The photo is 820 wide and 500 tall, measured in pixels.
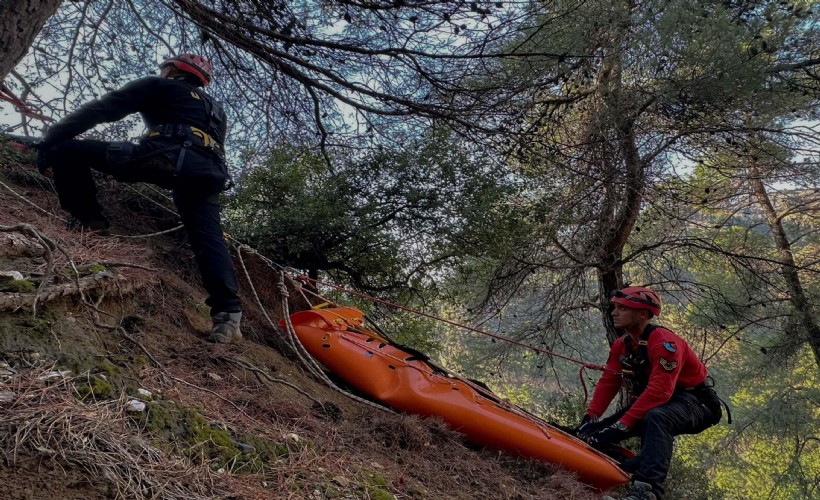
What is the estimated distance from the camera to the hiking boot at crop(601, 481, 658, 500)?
347cm

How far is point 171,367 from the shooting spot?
2.79 meters

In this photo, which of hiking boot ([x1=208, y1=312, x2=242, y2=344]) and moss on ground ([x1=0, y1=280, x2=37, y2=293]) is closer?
moss on ground ([x1=0, y1=280, x2=37, y2=293])

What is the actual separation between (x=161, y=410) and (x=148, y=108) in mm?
2380

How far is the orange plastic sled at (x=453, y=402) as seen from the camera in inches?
146

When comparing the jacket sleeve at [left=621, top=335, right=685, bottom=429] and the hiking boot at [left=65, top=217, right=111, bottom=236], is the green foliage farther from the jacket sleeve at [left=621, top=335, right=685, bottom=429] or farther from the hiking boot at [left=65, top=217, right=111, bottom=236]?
the jacket sleeve at [left=621, top=335, right=685, bottom=429]

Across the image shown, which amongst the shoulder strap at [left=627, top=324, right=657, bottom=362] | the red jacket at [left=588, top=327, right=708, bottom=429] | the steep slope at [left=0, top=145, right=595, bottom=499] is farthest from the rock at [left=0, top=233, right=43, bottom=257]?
the shoulder strap at [left=627, top=324, right=657, bottom=362]

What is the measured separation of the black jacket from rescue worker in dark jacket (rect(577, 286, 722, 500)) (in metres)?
3.58

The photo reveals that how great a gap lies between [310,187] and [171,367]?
325 cm

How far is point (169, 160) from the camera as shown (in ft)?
11.5

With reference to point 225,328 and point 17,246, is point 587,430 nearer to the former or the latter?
point 225,328

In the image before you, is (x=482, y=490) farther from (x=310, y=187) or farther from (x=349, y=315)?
(x=310, y=187)

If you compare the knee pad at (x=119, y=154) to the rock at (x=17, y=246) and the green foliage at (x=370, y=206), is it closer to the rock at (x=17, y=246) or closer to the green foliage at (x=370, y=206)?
the rock at (x=17, y=246)

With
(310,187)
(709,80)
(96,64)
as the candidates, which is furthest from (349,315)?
(709,80)

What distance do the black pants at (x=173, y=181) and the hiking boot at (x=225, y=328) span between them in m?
0.04
